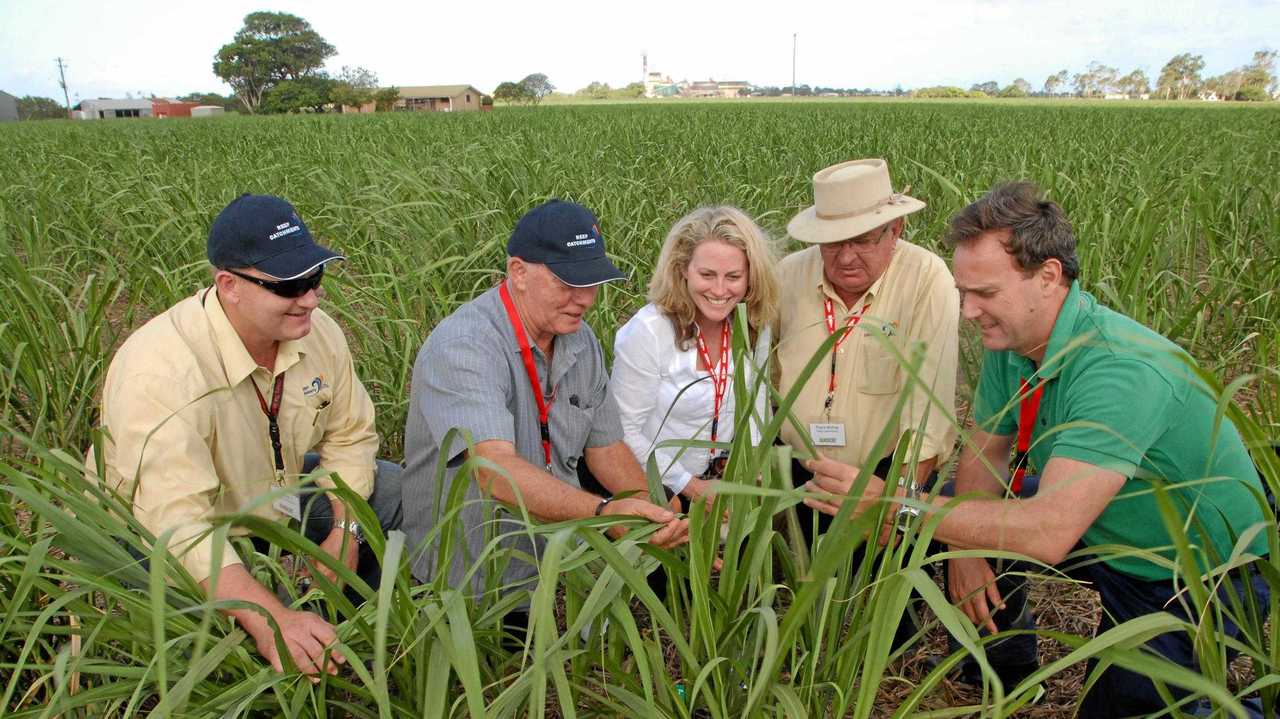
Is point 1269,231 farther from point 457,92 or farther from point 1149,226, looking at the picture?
point 457,92

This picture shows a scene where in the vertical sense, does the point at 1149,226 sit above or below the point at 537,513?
above

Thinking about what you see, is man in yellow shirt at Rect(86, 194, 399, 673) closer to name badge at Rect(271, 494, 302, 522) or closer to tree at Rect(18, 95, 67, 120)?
name badge at Rect(271, 494, 302, 522)

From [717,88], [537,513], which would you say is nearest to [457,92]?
[717,88]

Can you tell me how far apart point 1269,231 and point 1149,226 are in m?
1.38

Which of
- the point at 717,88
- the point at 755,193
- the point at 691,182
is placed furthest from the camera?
the point at 717,88

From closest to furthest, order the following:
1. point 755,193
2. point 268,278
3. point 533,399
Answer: point 268,278 < point 533,399 < point 755,193

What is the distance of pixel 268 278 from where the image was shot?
183 centimetres

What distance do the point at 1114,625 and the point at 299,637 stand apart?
4.97 ft

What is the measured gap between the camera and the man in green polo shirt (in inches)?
57.9

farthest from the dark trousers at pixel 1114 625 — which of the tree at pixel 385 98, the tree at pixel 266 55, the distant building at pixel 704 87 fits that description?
the distant building at pixel 704 87

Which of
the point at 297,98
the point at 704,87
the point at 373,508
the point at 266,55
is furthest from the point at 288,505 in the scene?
the point at 704,87

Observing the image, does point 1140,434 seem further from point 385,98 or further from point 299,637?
point 385,98

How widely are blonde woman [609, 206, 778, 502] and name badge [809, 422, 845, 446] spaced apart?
0.58ft

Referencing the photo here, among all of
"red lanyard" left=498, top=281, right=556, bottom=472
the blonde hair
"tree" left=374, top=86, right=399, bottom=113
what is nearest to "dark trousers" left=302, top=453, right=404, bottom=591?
"red lanyard" left=498, top=281, right=556, bottom=472
